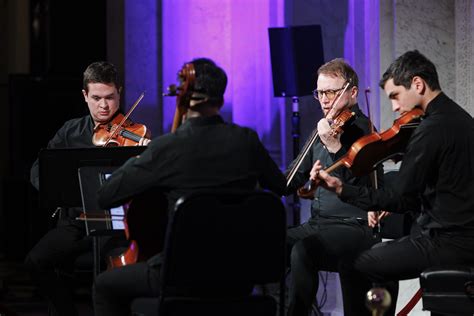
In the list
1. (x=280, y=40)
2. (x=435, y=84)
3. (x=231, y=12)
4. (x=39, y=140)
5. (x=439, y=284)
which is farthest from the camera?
(x=39, y=140)

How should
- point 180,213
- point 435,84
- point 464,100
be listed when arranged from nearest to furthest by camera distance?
point 180,213 → point 435,84 → point 464,100

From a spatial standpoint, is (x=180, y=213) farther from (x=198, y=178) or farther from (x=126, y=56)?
(x=126, y=56)

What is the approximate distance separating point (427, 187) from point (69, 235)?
1771mm

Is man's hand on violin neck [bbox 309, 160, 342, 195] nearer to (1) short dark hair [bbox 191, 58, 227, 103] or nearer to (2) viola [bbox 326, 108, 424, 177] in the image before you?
(2) viola [bbox 326, 108, 424, 177]

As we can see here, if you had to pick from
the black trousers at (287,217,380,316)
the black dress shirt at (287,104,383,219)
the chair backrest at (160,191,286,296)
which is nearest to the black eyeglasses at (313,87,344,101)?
the black dress shirt at (287,104,383,219)


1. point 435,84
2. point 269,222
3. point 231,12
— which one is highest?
point 231,12

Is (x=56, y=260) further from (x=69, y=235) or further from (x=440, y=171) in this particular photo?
(x=440, y=171)

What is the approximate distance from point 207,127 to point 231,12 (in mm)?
3154

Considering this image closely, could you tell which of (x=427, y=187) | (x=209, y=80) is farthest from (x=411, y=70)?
(x=209, y=80)

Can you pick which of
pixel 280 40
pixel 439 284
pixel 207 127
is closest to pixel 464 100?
pixel 280 40

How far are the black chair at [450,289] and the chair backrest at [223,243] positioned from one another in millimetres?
528

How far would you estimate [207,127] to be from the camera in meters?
3.35

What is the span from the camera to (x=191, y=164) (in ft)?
10.8

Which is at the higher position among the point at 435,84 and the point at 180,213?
the point at 435,84
